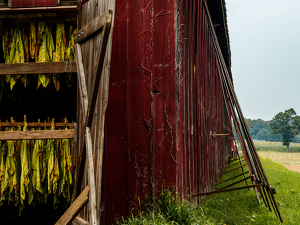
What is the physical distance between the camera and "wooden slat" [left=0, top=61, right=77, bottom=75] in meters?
4.28

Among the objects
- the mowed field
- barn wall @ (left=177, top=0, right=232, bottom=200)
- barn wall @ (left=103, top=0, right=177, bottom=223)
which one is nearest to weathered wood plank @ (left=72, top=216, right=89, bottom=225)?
barn wall @ (left=103, top=0, right=177, bottom=223)

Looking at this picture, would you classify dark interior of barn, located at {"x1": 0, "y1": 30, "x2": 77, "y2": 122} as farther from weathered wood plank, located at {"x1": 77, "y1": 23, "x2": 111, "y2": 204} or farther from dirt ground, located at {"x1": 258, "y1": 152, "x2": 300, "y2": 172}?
dirt ground, located at {"x1": 258, "y1": 152, "x2": 300, "y2": 172}

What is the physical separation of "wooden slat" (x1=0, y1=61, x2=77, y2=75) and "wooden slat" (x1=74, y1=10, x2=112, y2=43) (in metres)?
0.56

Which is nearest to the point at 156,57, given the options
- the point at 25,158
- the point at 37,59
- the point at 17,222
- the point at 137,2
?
the point at 137,2

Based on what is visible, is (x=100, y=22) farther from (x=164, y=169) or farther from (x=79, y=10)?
(x=164, y=169)

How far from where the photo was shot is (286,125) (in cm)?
8912

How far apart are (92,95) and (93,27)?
2.83 feet

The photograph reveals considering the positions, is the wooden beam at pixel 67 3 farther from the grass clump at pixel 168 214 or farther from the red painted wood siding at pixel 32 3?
the grass clump at pixel 168 214

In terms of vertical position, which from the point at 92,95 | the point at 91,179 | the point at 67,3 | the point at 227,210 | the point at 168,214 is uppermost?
the point at 67,3

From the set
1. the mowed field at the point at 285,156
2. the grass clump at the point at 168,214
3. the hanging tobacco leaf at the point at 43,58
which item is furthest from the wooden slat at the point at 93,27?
the mowed field at the point at 285,156

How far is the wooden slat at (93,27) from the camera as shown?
2.89 m

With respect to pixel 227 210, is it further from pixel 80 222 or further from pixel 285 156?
pixel 285 156

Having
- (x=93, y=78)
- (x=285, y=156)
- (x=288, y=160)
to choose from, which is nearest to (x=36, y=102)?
(x=93, y=78)

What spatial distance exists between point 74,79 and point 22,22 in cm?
123
